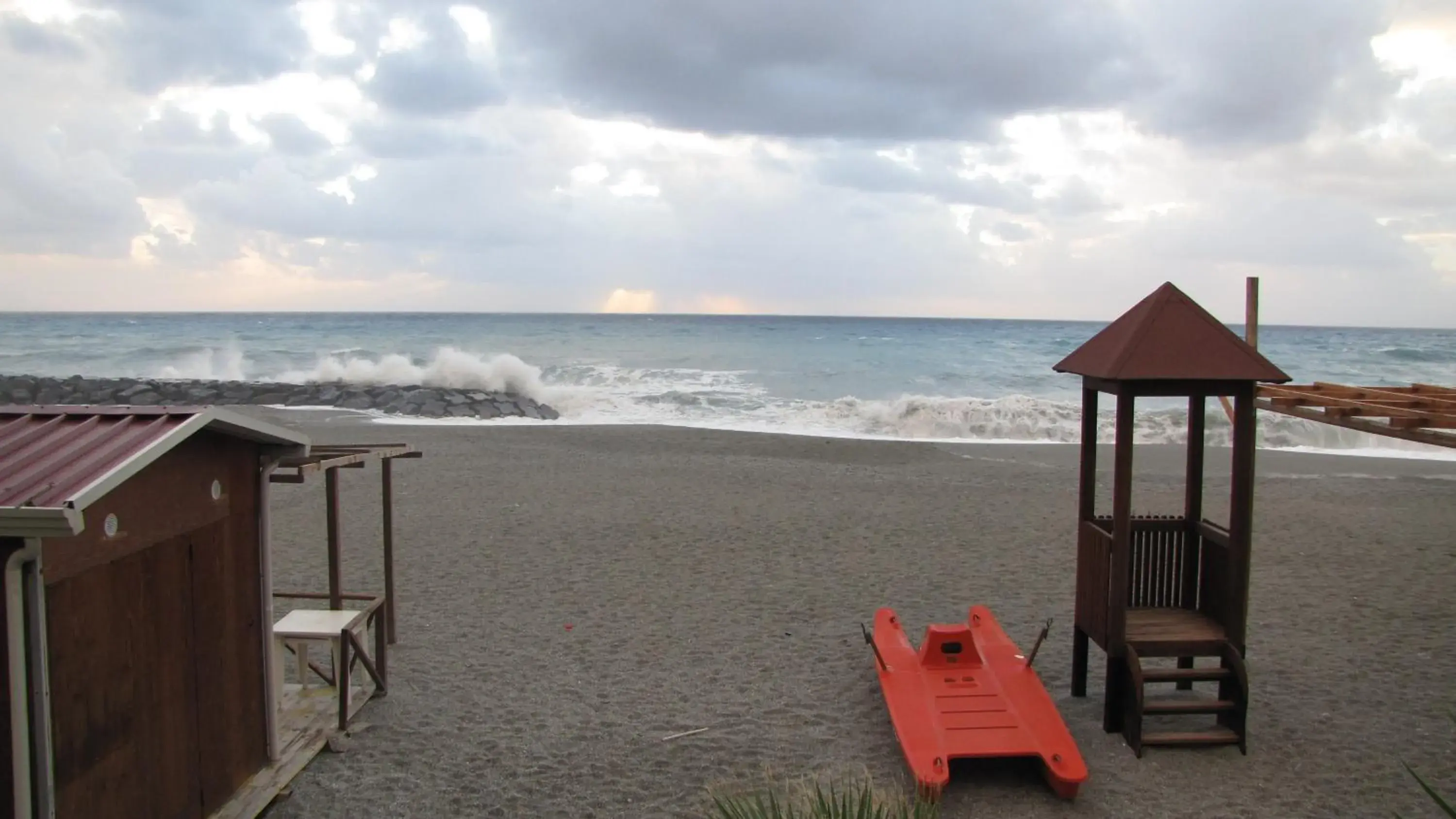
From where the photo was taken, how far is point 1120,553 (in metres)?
6.26

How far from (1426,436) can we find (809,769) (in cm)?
412

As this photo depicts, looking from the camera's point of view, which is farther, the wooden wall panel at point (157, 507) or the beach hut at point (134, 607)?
the wooden wall panel at point (157, 507)

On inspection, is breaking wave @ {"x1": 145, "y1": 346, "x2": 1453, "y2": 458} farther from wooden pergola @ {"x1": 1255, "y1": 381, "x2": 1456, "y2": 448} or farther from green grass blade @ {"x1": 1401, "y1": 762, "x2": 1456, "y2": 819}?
green grass blade @ {"x1": 1401, "y1": 762, "x2": 1456, "y2": 819}

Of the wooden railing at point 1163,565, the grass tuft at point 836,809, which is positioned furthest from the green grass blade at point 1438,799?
the wooden railing at point 1163,565

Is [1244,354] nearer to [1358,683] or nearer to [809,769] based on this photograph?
[1358,683]

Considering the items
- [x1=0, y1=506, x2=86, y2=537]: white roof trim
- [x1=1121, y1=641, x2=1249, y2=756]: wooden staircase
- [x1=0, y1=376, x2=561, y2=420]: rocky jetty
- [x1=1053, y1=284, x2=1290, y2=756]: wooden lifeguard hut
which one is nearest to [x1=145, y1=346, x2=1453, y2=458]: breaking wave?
[x1=0, y1=376, x2=561, y2=420]: rocky jetty

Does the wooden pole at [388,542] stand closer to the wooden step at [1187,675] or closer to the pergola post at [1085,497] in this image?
the pergola post at [1085,497]

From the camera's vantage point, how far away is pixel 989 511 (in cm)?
1364

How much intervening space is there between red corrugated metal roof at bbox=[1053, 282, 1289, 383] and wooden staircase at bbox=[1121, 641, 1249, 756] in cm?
169

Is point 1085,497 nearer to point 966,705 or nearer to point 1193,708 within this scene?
point 1193,708

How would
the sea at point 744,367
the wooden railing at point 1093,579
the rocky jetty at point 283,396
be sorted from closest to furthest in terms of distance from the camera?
the wooden railing at point 1093,579, the sea at point 744,367, the rocky jetty at point 283,396

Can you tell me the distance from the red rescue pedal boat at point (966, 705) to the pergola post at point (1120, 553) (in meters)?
0.44

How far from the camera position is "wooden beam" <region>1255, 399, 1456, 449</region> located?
569cm

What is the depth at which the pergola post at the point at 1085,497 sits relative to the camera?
6918 millimetres
